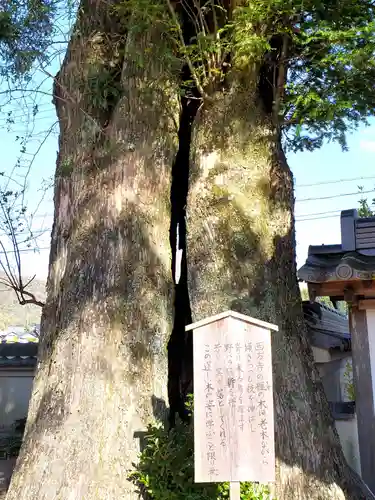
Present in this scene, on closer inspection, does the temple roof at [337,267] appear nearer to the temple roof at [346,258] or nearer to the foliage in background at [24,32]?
the temple roof at [346,258]

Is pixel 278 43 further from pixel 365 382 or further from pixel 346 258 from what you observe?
pixel 365 382

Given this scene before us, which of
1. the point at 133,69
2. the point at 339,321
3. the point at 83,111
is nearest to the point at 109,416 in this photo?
the point at 83,111

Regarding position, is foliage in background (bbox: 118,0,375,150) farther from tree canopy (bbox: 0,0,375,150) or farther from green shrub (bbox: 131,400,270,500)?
green shrub (bbox: 131,400,270,500)

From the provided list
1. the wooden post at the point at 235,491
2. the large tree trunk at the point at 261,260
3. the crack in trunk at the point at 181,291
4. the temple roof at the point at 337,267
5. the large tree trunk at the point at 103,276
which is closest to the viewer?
the wooden post at the point at 235,491

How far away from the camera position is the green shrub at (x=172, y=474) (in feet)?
12.6

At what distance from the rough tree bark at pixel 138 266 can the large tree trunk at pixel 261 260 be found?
A: 0.01 m

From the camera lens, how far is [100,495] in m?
3.98

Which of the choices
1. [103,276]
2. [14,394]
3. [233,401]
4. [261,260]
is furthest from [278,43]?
[14,394]

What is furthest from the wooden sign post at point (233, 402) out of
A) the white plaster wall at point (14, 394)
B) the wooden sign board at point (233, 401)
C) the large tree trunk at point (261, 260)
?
the white plaster wall at point (14, 394)

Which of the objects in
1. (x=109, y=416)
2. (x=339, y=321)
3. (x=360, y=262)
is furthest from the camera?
(x=339, y=321)

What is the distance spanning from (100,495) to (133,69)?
4.07m

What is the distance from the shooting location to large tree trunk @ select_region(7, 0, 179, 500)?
4168 mm

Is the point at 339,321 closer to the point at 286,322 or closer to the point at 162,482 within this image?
the point at 286,322

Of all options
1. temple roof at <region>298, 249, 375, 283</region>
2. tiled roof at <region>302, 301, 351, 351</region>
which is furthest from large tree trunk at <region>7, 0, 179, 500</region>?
tiled roof at <region>302, 301, 351, 351</region>
